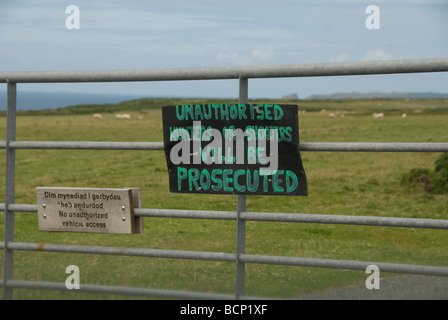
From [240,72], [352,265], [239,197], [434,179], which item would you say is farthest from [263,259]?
[434,179]

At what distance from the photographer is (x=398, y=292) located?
5027 millimetres

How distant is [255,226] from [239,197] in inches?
309

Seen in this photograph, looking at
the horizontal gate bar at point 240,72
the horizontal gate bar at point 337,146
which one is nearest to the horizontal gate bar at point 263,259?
the horizontal gate bar at point 337,146

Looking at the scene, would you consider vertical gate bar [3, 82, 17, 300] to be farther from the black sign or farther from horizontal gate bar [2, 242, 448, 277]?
the black sign

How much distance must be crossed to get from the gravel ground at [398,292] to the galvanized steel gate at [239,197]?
66cm

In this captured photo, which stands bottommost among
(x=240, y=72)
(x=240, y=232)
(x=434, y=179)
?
(x=240, y=232)

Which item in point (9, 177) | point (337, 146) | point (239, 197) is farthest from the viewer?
point (9, 177)

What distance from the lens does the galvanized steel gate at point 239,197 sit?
12.8 ft

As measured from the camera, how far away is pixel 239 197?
425 centimetres

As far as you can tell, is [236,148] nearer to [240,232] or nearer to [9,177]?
[240,232]

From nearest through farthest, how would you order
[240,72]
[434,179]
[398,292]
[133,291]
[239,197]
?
[240,72]
[239,197]
[133,291]
[398,292]
[434,179]

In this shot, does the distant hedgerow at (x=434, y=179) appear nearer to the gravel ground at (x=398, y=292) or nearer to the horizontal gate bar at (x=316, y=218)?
the gravel ground at (x=398, y=292)

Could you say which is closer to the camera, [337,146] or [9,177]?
[337,146]

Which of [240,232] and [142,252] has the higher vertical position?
[240,232]
